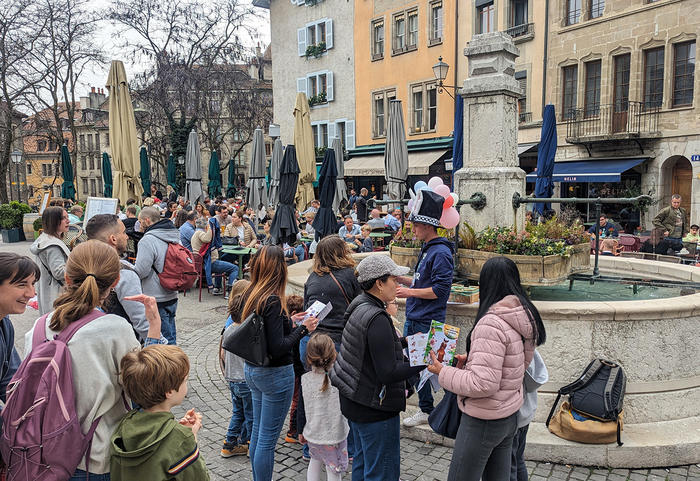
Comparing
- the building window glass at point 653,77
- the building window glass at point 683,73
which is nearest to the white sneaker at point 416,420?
the building window glass at point 683,73

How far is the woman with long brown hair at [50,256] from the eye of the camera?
4.64 metres

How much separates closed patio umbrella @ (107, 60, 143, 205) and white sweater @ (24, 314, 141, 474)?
995 cm

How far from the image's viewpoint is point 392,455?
10.5ft

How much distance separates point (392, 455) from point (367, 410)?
344 mm

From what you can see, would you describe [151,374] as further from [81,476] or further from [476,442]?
[476,442]

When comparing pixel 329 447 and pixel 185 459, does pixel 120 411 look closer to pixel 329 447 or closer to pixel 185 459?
pixel 185 459

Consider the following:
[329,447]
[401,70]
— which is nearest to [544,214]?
[329,447]

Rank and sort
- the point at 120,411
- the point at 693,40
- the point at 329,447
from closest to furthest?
1. the point at 120,411
2. the point at 329,447
3. the point at 693,40

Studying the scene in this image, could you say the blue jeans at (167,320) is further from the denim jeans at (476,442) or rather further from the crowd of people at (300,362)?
the denim jeans at (476,442)

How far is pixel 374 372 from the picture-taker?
3.09 m

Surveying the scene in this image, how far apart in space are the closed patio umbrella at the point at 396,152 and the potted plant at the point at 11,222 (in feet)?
52.1

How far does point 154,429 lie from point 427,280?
2579 mm

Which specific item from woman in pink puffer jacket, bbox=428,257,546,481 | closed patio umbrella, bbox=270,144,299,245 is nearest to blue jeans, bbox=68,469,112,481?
woman in pink puffer jacket, bbox=428,257,546,481

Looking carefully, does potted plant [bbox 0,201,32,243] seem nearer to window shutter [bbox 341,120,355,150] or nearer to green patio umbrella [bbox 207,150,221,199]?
A: green patio umbrella [bbox 207,150,221,199]
